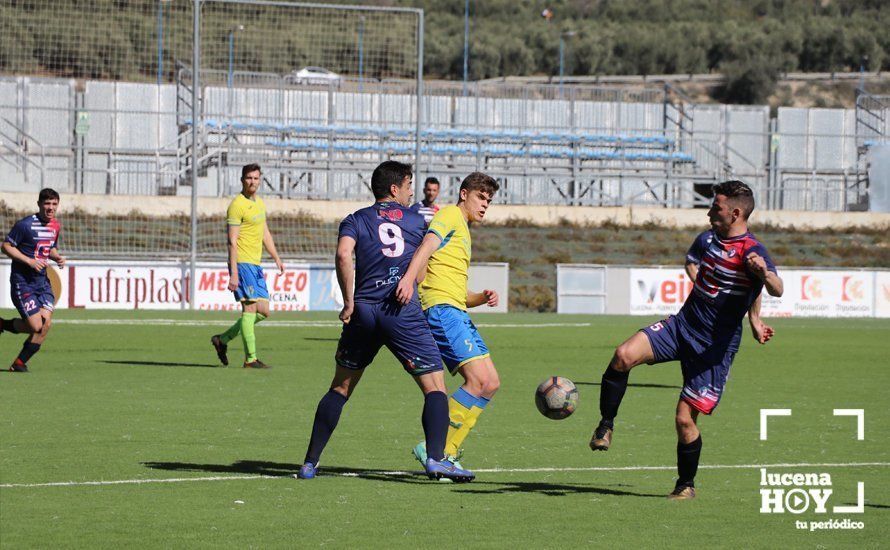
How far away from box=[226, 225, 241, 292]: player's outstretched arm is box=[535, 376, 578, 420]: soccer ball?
23.8 ft

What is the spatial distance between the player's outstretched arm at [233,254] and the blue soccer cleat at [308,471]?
23.8ft

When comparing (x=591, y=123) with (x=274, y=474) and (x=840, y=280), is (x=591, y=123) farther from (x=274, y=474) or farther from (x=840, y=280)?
(x=274, y=474)

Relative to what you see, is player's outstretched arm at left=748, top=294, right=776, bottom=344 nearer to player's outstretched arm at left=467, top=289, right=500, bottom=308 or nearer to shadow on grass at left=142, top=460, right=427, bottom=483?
player's outstretched arm at left=467, top=289, right=500, bottom=308

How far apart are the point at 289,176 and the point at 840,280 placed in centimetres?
1612

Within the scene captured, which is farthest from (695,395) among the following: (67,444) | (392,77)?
(392,77)

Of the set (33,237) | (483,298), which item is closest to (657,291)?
(33,237)

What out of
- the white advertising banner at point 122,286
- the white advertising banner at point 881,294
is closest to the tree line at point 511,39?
the white advertising banner at point 122,286

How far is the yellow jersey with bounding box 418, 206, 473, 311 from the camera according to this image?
8891 mm

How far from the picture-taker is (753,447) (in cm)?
1043

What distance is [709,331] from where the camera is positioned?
8.12 metres

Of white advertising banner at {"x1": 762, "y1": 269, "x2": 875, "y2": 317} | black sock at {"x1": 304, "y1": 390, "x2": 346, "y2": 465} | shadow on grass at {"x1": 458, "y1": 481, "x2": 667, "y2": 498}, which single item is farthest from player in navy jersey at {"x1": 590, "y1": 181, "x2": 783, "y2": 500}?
white advertising banner at {"x1": 762, "y1": 269, "x2": 875, "y2": 317}

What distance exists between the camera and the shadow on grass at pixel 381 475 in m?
8.22

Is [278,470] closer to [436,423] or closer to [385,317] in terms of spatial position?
[436,423]

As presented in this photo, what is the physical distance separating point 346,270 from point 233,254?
7.69 m
